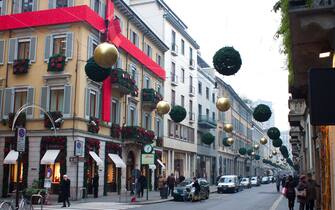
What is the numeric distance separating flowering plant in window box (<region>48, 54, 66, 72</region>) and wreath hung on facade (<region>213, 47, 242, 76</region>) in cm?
1695

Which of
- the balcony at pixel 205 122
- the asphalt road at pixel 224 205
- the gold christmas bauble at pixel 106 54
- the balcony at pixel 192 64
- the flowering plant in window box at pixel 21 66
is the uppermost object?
the balcony at pixel 192 64

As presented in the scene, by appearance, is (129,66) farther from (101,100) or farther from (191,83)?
(191,83)

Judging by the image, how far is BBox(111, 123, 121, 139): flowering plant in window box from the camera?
3466 cm

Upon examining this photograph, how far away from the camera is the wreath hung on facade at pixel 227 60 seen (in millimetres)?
15242

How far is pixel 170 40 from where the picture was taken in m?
49.7

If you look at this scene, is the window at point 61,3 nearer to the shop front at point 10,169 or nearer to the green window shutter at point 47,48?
the green window shutter at point 47,48

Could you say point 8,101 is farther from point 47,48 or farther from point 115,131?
point 115,131

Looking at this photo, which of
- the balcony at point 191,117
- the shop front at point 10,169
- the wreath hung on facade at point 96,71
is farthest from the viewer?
the balcony at point 191,117

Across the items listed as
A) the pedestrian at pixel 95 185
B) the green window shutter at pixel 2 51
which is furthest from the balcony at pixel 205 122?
the green window shutter at pixel 2 51

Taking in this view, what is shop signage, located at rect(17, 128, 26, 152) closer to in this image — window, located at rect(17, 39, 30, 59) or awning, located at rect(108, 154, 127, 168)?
window, located at rect(17, 39, 30, 59)

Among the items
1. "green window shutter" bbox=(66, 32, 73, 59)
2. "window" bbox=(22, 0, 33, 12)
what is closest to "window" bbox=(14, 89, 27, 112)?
"green window shutter" bbox=(66, 32, 73, 59)

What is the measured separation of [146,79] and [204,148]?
22.6 meters

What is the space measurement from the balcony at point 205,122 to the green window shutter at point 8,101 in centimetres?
3134

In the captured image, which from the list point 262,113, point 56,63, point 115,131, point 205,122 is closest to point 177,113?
point 262,113
